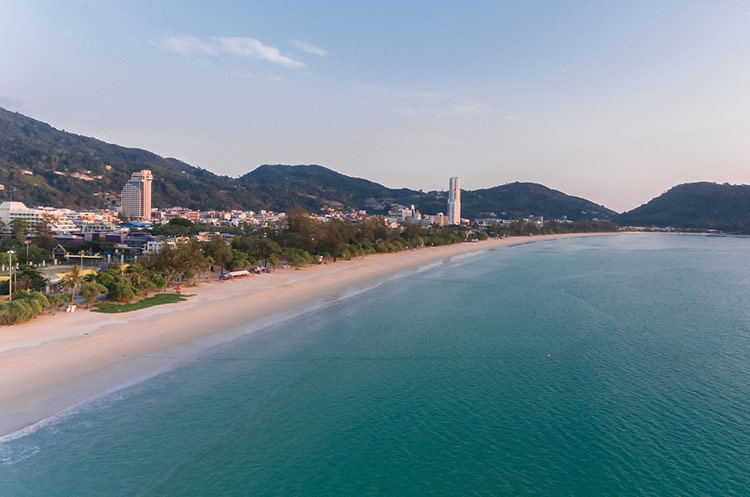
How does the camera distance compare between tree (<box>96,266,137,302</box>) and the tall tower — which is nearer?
tree (<box>96,266,137,302</box>)

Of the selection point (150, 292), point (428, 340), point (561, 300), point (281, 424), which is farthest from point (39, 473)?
point (561, 300)

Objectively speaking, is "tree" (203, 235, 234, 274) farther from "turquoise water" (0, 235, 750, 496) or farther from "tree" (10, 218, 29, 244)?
"tree" (10, 218, 29, 244)

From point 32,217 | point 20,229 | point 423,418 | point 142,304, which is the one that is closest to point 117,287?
point 142,304

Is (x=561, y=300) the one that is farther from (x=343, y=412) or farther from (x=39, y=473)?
(x=39, y=473)

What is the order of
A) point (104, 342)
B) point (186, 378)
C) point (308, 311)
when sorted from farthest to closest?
point (308, 311)
point (104, 342)
point (186, 378)

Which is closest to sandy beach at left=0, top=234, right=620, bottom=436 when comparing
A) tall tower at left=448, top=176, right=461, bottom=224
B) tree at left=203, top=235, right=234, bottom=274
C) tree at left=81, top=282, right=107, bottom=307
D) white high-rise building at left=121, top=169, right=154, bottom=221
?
tree at left=81, top=282, right=107, bottom=307

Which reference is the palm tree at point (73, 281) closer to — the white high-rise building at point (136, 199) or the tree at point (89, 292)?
the tree at point (89, 292)
